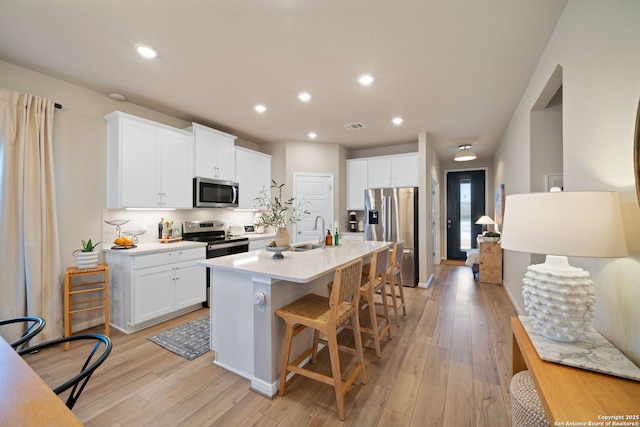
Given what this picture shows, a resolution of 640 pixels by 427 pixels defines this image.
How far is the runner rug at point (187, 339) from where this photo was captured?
96.2 inches

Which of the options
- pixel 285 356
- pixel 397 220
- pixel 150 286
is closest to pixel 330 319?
pixel 285 356

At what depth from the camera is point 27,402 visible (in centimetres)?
73

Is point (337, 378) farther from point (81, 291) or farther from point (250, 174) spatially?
point (250, 174)

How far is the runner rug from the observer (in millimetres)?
2443

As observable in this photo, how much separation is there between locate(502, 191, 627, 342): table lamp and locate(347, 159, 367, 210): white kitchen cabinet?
419 centimetres

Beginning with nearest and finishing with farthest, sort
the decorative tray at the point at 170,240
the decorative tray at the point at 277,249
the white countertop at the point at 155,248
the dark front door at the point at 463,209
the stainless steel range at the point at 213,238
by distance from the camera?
the decorative tray at the point at 277,249 < the white countertop at the point at 155,248 < the decorative tray at the point at 170,240 < the stainless steel range at the point at 213,238 < the dark front door at the point at 463,209

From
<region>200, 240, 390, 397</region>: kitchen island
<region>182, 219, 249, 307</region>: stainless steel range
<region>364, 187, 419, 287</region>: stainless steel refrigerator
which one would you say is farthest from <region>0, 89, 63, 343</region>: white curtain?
<region>364, 187, 419, 287</region>: stainless steel refrigerator

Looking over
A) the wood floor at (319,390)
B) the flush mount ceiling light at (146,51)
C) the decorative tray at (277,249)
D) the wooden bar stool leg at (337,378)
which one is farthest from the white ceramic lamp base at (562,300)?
the flush mount ceiling light at (146,51)

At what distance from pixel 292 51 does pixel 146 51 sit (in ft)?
4.04

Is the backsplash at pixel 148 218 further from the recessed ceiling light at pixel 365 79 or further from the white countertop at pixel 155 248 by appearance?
the recessed ceiling light at pixel 365 79

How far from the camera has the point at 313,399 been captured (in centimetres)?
182

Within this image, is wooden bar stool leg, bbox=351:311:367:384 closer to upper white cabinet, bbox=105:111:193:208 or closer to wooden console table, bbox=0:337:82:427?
wooden console table, bbox=0:337:82:427

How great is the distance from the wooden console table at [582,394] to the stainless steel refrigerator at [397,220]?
3691mm

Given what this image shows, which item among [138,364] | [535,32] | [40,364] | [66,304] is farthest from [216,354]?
[535,32]
